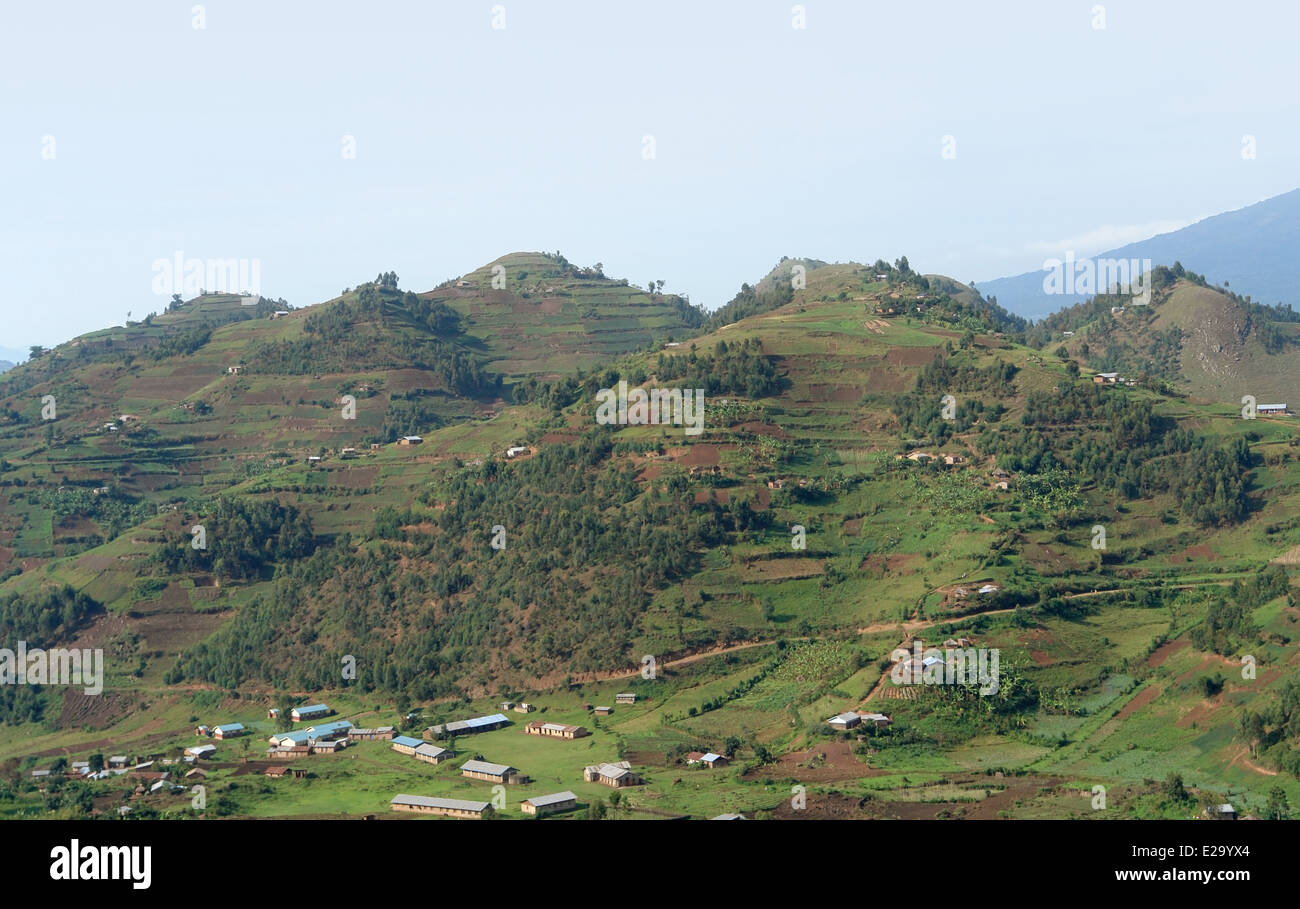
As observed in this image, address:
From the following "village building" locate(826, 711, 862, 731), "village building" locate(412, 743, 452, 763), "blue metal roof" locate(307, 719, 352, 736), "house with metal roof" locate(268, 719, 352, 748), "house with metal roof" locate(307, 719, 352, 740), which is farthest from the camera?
"blue metal roof" locate(307, 719, 352, 736)

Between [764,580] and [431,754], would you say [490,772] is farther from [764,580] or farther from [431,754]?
[764,580]

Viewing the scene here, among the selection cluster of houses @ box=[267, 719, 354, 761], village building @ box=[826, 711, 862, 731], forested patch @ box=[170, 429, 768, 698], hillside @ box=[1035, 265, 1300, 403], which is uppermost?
hillside @ box=[1035, 265, 1300, 403]

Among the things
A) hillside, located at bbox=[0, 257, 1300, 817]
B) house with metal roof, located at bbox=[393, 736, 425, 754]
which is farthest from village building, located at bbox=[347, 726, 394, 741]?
hillside, located at bbox=[0, 257, 1300, 817]

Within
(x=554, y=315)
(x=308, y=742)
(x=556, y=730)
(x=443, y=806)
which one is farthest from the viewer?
(x=554, y=315)

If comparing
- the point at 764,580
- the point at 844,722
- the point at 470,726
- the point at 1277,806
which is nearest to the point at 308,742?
the point at 470,726

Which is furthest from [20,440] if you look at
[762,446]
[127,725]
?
[762,446]

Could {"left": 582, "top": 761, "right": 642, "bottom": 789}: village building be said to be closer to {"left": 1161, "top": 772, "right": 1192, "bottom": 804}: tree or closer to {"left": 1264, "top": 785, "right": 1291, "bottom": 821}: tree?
{"left": 1161, "top": 772, "right": 1192, "bottom": 804}: tree

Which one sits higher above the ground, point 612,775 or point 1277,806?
point 1277,806
